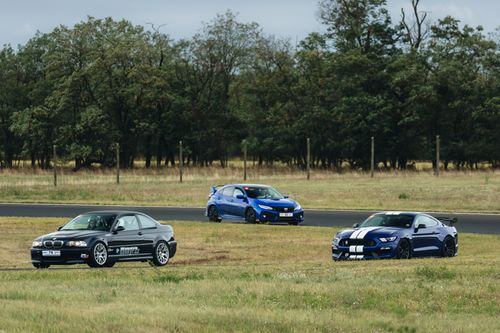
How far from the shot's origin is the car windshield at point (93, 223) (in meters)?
26.2

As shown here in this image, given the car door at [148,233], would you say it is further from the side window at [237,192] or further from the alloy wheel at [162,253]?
the side window at [237,192]

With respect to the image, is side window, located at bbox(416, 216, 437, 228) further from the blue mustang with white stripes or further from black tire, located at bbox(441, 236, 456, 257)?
black tire, located at bbox(441, 236, 456, 257)

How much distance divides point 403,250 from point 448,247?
82.6 inches

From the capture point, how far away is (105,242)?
84.1 feet

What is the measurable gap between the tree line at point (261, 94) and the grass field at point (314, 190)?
14635mm

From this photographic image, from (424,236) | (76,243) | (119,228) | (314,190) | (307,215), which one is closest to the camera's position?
(76,243)

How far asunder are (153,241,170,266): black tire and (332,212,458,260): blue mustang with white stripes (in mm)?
4223

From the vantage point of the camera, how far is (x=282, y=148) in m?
92.8

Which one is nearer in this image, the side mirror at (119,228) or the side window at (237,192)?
the side mirror at (119,228)

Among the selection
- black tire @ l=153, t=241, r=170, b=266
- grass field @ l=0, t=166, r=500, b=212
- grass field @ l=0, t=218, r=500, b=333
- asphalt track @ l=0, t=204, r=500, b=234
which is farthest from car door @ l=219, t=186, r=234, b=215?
grass field @ l=0, t=218, r=500, b=333

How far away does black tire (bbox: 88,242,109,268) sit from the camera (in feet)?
82.6

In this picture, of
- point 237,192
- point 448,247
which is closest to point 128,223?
point 448,247

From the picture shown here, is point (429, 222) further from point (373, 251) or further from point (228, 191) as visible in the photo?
point (228, 191)

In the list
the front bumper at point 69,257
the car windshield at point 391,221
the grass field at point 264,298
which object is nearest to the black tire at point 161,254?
the front bumper at point 69,257
